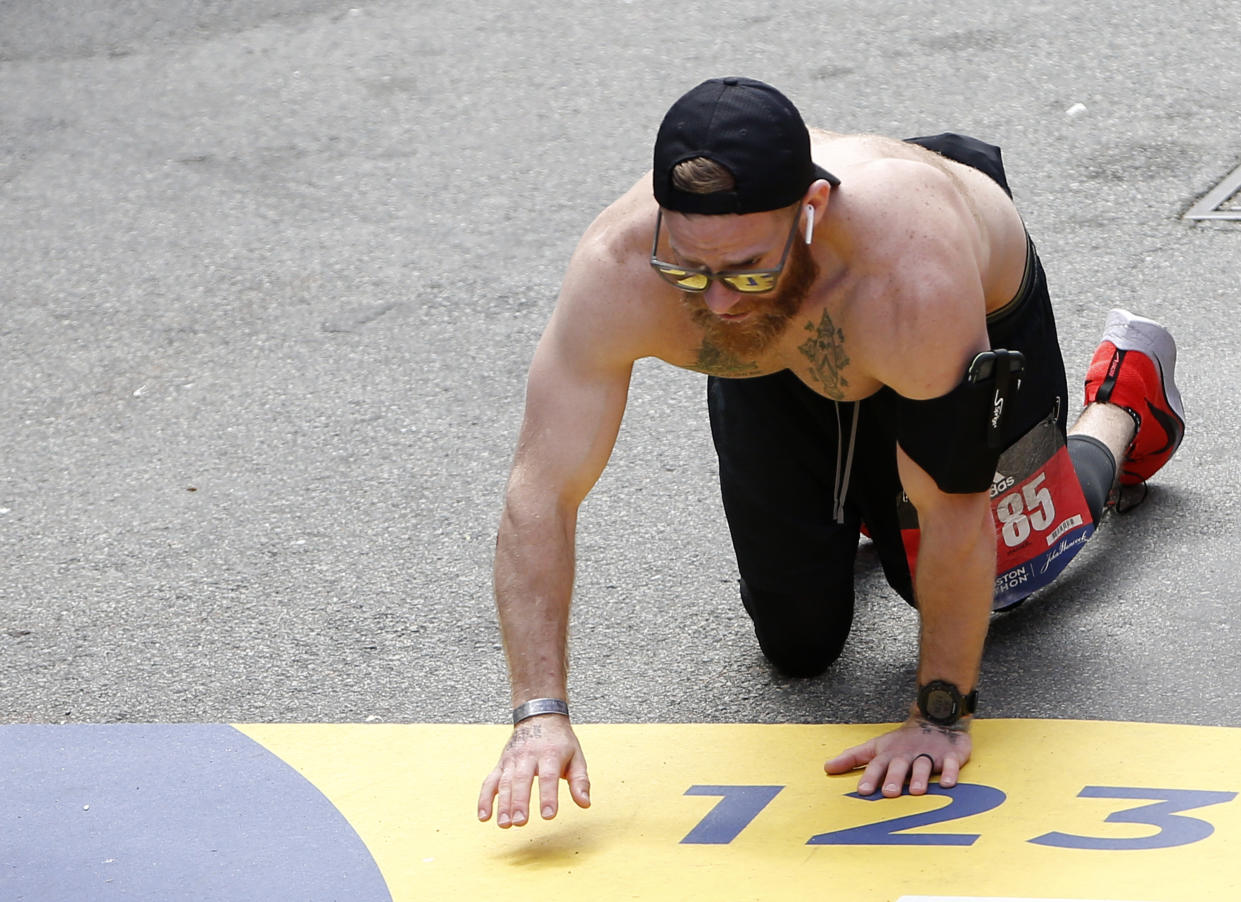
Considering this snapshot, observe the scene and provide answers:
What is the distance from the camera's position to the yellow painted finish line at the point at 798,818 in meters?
2.39

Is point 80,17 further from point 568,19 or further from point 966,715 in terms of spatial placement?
point 966,715

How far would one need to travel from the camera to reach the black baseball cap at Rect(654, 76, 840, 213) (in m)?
2.20

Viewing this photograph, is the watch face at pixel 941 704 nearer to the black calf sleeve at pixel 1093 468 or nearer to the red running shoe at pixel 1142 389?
the black calf sleeve at pixel 1093 468

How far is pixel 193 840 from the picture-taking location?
8.78ft

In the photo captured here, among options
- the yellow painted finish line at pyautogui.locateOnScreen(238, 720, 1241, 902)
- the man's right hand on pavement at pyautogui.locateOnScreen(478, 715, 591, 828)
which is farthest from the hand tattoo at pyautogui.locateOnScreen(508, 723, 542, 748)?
the yellow painted finish line at pyautogui.locateOnScreen(238, 720, 1241, 902)

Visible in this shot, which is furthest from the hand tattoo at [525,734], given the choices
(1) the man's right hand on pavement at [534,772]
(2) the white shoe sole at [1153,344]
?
(2) the white shoe sole at [1153,344]

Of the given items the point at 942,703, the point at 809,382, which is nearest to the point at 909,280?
the point at 809,382

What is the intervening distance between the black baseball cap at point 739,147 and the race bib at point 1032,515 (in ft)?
2.96

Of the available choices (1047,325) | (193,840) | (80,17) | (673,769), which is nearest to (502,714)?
(673,769)

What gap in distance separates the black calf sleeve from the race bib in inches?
6.5

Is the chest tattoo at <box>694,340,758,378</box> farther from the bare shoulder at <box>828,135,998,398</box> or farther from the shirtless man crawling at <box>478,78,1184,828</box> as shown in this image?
the bare shoulder at <box>828,135,998,398</box>

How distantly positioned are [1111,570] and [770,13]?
4514 mm

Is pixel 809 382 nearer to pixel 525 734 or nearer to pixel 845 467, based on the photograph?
pixel 845 467

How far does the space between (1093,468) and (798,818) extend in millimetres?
1161
